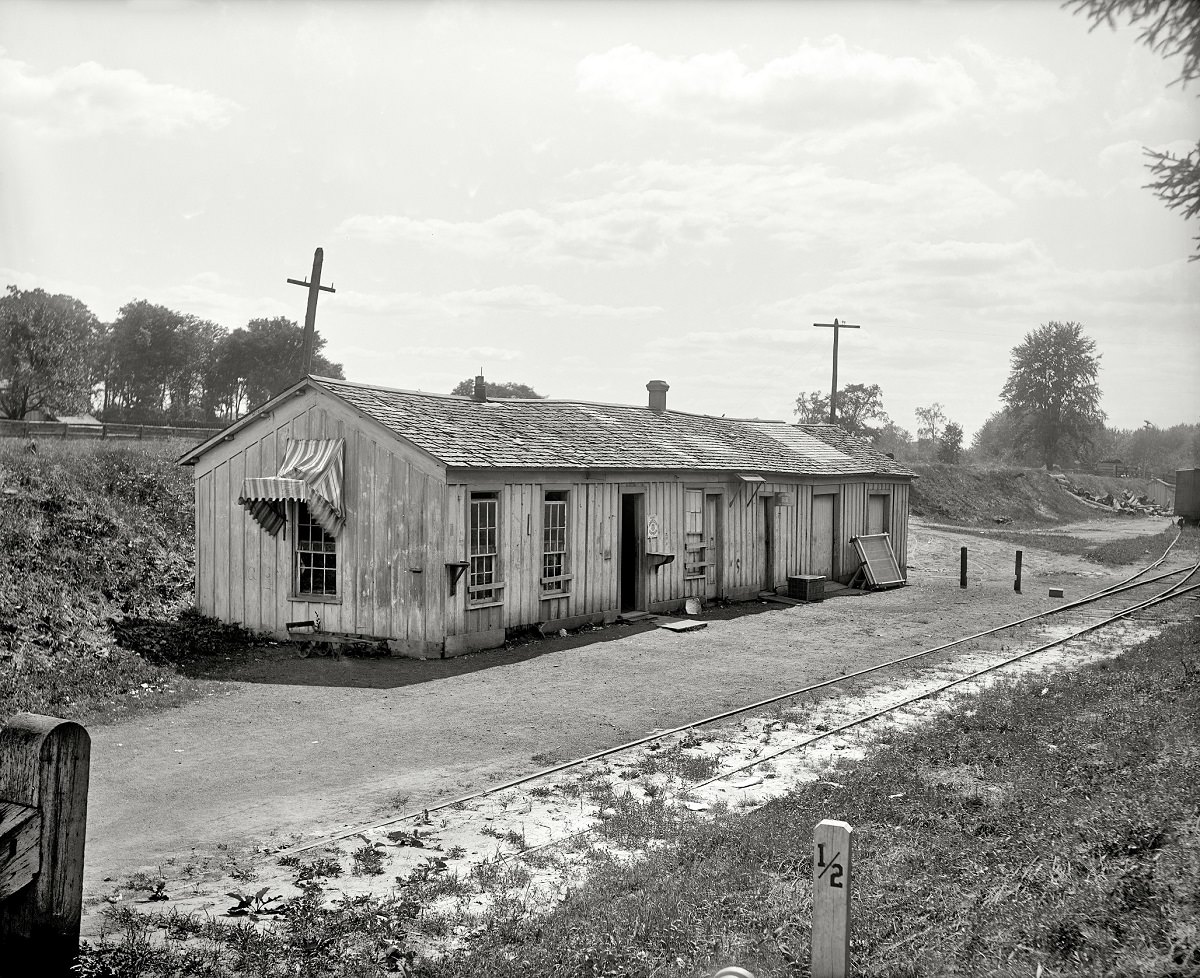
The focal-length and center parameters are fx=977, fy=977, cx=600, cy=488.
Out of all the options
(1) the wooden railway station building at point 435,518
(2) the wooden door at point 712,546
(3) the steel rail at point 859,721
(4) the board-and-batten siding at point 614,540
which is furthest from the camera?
(2) the wooden door at point 712,546

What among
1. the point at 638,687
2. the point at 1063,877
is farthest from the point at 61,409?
the point at 1063,877

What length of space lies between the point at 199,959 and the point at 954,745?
6870 millimetres

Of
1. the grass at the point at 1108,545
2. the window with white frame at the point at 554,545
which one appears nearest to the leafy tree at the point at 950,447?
the grass at the point at 1108,545

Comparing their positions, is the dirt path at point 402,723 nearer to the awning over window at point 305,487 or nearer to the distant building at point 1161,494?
the awning over window at point 305,487

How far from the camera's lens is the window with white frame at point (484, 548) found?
53.0 feet

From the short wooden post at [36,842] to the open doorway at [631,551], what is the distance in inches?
617

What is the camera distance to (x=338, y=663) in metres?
15.1

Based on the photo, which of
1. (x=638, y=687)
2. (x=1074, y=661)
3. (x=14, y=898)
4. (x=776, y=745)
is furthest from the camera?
(x=1074, y=661)

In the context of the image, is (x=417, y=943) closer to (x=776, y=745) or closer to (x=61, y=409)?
(x=776, y=745)

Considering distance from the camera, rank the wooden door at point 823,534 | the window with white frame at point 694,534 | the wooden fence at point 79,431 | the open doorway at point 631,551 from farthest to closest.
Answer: the wooden fence at point 79,431, the wooden door at point 823,534, the window with white frame at point 694,534, the open doorway at point 631,551

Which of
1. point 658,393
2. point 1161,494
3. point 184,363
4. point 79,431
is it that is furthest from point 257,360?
point 1161,494

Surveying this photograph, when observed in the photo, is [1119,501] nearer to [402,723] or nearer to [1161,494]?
[1161,494]

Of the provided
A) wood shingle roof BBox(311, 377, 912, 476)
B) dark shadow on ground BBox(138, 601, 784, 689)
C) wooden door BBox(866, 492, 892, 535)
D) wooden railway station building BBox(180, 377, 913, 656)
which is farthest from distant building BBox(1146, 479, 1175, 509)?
dark shadow on ground BBox(138, 601, 784, 689)

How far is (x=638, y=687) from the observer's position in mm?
13500
